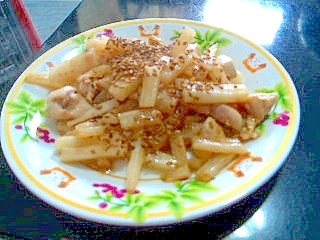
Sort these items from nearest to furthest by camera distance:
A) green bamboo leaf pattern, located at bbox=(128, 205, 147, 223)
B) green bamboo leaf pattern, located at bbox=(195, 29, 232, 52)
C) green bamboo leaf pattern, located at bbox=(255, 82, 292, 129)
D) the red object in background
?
1. green bamboo leaf pattern, located at bbox=(128, 205, 147, 223)
2. green bamboo leaf pattern, located at bbox=(255, 82, 292, 129)
3. green bamboo leaf pattern, located at bbox=(195, 29, 232, 52)
4. the red object in background

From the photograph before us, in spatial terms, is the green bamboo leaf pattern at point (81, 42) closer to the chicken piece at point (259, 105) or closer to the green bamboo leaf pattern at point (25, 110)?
the green bamboo leaf pattern at point (25, 110)

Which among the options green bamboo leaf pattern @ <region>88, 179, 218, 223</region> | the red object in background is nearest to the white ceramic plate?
green bamboo leaf pattern @ <region>88, 179, 218, 223</region>

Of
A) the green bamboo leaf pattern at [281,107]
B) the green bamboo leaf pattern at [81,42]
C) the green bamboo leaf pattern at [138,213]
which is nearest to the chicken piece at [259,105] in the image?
the green bamboo leaf pattern at [281,107]

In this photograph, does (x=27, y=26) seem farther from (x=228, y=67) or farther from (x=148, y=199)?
(x=148, y=199)

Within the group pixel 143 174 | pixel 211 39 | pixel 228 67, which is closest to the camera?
pixel 143 174

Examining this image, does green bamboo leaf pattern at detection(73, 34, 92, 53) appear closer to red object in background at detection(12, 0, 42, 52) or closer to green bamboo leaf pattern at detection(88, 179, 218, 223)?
green bamboo leaf pattern at detection(88, 179, 218, 223)

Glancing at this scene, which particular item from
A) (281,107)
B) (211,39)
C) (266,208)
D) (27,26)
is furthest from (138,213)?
(27,26)
